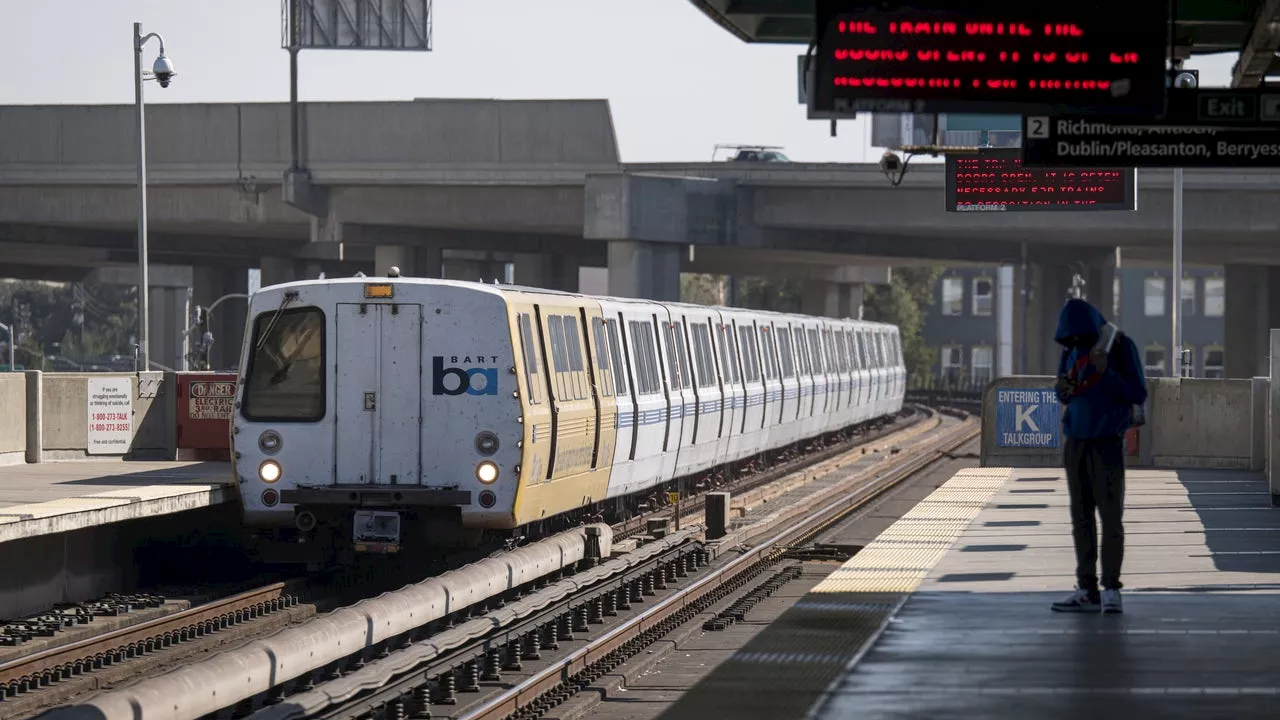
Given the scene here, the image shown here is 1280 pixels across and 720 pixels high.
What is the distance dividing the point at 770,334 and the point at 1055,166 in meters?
19.4

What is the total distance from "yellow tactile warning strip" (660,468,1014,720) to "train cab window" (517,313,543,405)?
10.00 ft

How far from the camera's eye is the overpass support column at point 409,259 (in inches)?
2085

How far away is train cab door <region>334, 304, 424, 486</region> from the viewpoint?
1752cm

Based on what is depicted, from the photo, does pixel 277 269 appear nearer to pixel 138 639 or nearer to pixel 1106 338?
pixel 138 639

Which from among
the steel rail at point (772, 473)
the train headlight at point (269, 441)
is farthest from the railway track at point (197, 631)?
the steel rail at point (772, 473)

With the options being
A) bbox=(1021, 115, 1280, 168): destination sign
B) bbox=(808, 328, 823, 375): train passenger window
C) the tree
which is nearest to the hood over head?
bbox=(1021, 115, 1280, 168): destination sign

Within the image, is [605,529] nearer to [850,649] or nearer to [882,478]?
[850,649]

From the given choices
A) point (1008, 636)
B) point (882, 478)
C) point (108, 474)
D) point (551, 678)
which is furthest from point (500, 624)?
point (882, 478)

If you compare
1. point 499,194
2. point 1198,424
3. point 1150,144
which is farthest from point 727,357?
point 499,194

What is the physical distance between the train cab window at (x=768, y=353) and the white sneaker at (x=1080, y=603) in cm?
1922

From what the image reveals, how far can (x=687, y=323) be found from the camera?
86.5 ft

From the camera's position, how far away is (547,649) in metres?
14.4

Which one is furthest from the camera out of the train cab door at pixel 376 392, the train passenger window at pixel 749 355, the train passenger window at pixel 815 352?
the train passenger window at pixel 815 352

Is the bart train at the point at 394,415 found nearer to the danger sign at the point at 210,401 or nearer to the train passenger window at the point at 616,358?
the train passenger window at the point at 616,358
